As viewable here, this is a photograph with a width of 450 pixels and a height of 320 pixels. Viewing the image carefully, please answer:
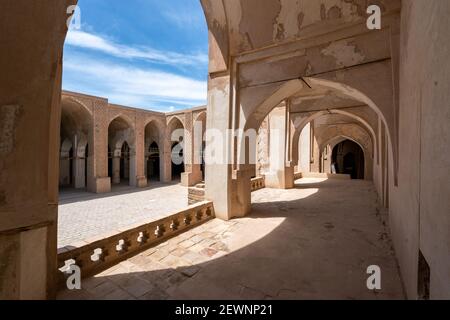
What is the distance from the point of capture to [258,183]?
10.7m

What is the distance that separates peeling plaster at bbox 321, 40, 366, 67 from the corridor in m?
3.67

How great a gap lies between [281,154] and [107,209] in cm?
969

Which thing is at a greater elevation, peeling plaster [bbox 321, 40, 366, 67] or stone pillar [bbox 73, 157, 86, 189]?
peeling plaster [bbox 321, 40, 366, 67]

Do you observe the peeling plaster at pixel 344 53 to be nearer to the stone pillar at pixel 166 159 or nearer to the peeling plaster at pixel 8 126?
the peeling plaster at pixel 8 126

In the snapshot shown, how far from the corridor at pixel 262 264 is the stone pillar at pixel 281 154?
198 inches

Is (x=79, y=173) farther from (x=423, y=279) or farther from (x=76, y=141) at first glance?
(x=423, y=279)

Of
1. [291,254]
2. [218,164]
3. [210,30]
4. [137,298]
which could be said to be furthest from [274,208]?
[210,30]

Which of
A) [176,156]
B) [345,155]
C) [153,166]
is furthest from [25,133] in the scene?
[345,155]

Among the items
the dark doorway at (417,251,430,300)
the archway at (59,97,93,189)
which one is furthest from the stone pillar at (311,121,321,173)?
the archway at (59,97,93,189)

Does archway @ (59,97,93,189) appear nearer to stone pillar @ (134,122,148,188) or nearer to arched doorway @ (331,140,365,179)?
stone pillar @ (134,122,148,188)

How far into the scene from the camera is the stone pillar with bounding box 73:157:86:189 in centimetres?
1670
